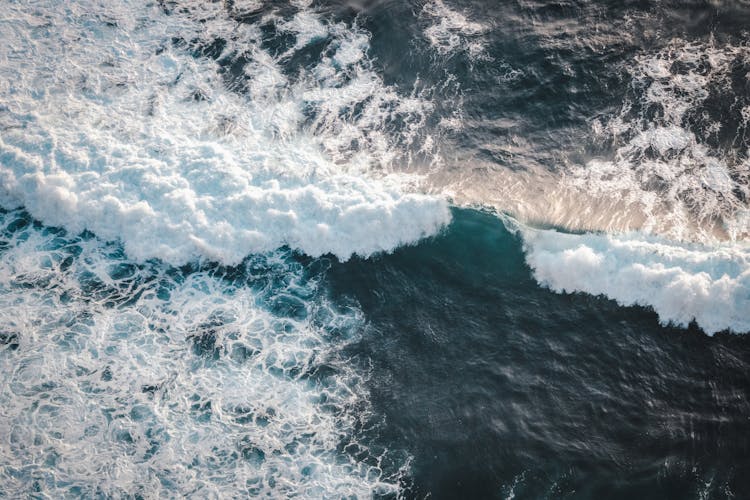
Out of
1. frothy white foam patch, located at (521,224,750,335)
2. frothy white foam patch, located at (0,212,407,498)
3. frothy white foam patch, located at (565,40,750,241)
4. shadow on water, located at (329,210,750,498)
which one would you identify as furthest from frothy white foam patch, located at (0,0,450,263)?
frothy white foam patch, located at (565,40,750,241)

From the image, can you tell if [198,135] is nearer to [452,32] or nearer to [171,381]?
[171,381]

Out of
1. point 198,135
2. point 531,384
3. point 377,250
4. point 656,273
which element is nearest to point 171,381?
point 377,250

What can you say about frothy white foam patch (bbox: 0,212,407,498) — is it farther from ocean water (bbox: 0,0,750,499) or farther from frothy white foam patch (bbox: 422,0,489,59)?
frothy white foam patch (bbox: 422,0,489,59)

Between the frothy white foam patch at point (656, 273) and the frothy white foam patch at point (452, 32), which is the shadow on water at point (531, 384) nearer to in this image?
the frothy white foam patch at point (656, 273)

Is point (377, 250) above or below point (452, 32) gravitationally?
below

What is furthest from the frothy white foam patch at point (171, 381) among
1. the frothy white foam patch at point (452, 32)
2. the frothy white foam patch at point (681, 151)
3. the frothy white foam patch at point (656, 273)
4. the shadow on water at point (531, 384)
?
the frothy white foam patch at point (452, 32)

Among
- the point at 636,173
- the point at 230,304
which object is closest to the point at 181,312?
the point at 230,304
